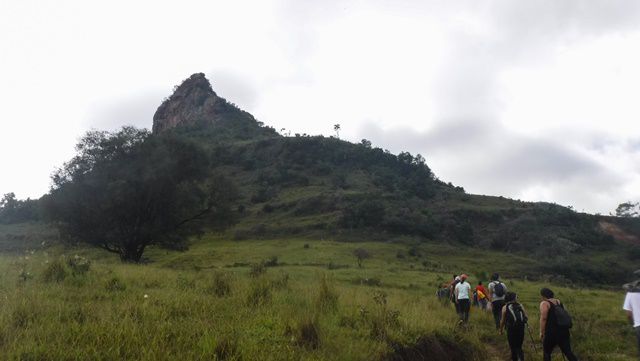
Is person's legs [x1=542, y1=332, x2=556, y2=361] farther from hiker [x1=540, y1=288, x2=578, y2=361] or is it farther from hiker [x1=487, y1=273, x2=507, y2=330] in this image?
hiker [x1=487, y1=273, x2=507, y2=330]

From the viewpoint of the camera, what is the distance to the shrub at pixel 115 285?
9.38 metres

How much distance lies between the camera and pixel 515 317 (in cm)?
1150

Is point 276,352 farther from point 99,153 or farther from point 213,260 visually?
point 213,260

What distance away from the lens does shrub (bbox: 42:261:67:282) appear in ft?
32.7

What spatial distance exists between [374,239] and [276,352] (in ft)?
201

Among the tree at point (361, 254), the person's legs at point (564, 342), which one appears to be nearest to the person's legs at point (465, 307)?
the person's legs at point (564, 342)

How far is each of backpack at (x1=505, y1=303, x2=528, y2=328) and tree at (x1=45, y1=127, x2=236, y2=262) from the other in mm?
25195

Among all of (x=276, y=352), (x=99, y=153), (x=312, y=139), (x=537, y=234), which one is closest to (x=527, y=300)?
(x=276, y=352)

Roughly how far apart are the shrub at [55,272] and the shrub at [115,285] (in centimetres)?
106

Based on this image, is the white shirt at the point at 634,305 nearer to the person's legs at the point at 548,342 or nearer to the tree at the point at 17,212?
the person's legs at the point at 548,342

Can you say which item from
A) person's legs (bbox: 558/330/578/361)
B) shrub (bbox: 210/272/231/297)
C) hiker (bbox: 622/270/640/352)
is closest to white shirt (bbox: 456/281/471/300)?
person's legs (bbox: 558/330/578/361)

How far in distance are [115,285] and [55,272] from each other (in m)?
1.66

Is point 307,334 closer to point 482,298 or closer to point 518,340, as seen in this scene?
point 518,340

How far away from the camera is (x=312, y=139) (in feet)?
420
